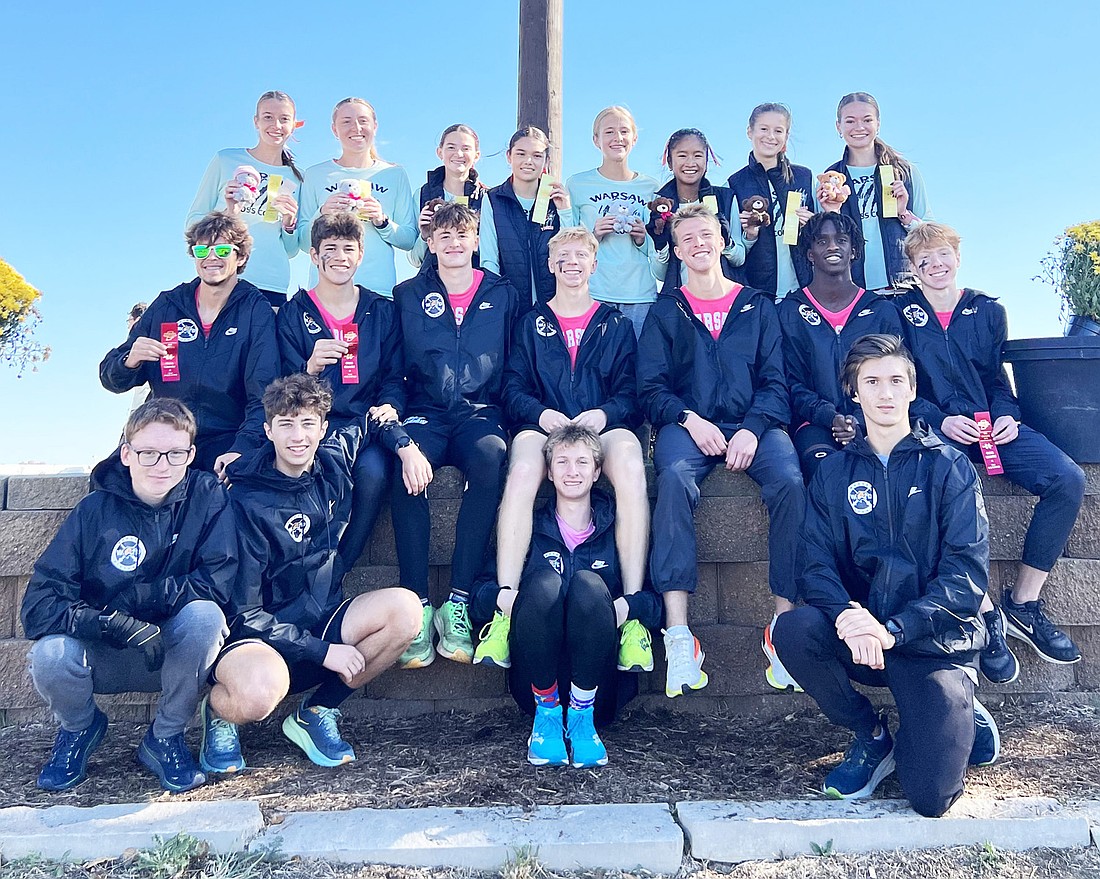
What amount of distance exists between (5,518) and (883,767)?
3923mm

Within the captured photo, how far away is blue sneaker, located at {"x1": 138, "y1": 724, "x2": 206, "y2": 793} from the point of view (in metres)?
3.35

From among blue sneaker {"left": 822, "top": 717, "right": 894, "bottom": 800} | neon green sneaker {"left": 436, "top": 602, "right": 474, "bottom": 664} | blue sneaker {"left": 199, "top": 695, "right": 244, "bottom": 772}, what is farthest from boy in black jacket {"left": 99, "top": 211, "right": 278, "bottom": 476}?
blue sneaker {"left": 822, "top": 717, "right": 894, "bottom": 800}

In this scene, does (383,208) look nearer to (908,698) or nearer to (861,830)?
(908,698)

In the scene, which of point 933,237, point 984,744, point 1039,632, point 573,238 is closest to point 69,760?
point 573,238

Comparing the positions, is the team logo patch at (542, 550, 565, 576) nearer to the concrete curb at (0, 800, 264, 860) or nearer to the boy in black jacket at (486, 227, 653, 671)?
the boy in black jacket at (486, 227, 653, 671)

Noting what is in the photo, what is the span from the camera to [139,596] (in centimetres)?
342

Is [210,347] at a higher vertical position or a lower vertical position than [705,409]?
higher

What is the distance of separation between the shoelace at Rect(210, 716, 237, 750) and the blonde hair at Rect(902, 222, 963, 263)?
3920mm

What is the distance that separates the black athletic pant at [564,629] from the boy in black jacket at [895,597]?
662 mm

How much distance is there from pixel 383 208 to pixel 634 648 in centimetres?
315

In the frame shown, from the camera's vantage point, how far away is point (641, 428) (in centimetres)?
463

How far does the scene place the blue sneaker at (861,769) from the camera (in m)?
3.25

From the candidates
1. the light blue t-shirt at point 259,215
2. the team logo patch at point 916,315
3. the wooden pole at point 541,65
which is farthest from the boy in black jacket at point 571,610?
the wooden pole at point 541,65

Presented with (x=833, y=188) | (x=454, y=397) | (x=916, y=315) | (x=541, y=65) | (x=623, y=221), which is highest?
(x=541, y=65)
